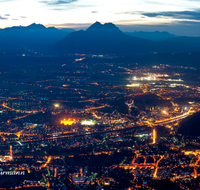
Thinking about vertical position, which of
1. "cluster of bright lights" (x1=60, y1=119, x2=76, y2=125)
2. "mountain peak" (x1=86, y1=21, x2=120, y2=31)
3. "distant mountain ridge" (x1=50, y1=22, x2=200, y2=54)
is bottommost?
"cluster of bright lights" (x1=60, y1=119, x2=76, y2=125)

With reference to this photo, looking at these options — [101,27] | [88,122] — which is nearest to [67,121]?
[88,122]

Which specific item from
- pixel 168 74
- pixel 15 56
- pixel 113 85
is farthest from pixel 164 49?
pixel 113 85

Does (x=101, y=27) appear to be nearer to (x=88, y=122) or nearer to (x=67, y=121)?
(x=67, y=121)

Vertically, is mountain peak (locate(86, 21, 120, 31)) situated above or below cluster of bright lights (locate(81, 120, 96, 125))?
above

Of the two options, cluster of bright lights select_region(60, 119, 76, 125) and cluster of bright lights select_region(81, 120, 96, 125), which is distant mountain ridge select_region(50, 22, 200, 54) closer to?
cluster of bright lights select_region(60, 119, 76, 125)

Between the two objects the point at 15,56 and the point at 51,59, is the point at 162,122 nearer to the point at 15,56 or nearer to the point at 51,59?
the point at 51,59

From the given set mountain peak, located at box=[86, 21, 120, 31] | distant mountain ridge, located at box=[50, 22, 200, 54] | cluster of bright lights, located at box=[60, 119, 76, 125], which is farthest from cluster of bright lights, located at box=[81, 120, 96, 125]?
mountain peak, located at box=[86, 21, 120, 31]

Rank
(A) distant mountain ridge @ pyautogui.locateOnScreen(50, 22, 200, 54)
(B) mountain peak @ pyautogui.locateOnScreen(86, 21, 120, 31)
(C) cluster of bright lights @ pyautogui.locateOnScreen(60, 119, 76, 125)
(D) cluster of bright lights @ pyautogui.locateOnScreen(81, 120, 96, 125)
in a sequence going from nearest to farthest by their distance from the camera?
(D) cluster of bright lights @ pyautogui.locateOnScreen(81, 120, 96, 125)
(C) cluster of bright lights @ pyautogui.locateOnScreen(60, 119, 76, 125)
(A) distant mountain ridge @ pyautogui.locateOnScreen(50, 22, 200, 54)
(B) mountain peak @ pyautogui.locateOnScreen(86, 21, 120, 31)

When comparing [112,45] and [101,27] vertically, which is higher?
[101,27]

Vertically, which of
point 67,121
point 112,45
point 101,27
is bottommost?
point 67,121
